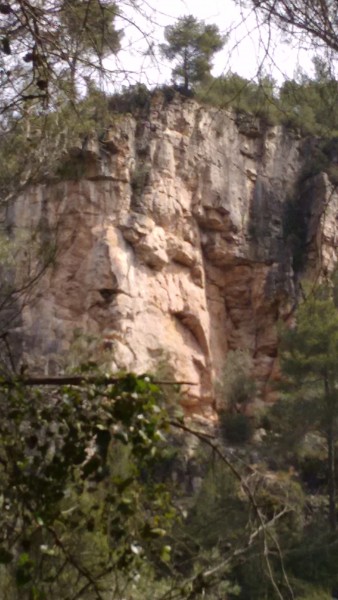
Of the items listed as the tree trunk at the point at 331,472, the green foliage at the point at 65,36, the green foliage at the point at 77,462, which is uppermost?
the green foliage at the point at 65,36

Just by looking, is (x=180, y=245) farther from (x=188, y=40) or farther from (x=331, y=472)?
(x=188, y=40)

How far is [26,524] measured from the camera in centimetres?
328

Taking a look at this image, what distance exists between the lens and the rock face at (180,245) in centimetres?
2309

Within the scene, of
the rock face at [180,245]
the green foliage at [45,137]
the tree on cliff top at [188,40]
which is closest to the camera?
the tree on cliff top at [188,40]

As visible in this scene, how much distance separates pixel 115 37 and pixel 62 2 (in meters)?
0.26

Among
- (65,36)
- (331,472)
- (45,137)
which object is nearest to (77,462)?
(65,36)

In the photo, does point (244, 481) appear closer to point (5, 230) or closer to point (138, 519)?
point (138, 519)

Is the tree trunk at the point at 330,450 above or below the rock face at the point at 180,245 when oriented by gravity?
below

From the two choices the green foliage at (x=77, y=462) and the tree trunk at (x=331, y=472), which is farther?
the tree trunk at (x=331, y=472)

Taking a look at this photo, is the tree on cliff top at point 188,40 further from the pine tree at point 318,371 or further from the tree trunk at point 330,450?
the tree trunk at point 330,450

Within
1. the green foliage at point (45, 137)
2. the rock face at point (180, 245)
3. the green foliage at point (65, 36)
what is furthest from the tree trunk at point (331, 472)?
the green foliage at point (65, 36)

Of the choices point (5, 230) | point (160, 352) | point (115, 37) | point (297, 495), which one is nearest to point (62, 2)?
point (115, 37)

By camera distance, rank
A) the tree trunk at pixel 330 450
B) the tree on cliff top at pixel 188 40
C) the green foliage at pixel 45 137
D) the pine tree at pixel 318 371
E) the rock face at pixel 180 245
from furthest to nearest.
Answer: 1. the rock face at pixel 180 245
2. the pine tree at pixel 318 371
3. the tree trunk at pixel 330 450
4. the green foliage at pixel 45 137
5. the tree on cliff top at pixel 188 40

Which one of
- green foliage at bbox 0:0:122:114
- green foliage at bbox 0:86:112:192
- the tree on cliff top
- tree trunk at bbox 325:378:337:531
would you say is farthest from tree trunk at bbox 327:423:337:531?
green foliage at bbox 0:0:122:114
